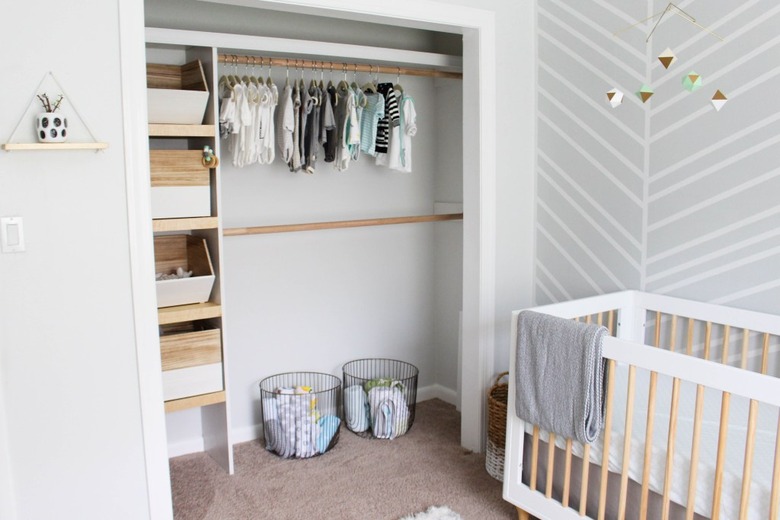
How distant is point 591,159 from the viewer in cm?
288

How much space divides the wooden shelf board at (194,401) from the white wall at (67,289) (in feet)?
1.77

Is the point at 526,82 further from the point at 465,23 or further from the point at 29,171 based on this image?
the point at 29,171

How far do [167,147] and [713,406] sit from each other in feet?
7.68

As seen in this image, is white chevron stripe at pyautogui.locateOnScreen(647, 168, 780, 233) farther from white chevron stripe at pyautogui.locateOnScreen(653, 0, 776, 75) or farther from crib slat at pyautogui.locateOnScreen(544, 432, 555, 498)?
crib slat at pyautogui.locateOnScreen(544, 432, 555, 498)

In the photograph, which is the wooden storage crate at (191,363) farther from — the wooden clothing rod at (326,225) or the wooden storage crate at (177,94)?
the wooden storage crate at (177,94)

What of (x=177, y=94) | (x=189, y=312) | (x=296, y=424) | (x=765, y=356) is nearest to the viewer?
(x=765, y=356)

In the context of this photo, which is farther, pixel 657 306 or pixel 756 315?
pixel 657 306

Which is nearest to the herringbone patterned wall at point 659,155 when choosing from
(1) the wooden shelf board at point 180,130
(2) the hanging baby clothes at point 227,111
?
(2) the hanging baby clothes at point 227,111

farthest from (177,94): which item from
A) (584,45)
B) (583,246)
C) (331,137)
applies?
(583,246)

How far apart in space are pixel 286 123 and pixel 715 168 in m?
1.69

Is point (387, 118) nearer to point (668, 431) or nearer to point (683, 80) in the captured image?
point (683, 80)

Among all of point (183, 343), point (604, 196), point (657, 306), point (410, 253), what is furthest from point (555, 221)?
point (183, 343)

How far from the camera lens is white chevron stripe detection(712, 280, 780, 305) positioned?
2.30 metres

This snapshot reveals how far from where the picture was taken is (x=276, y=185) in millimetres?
3285
